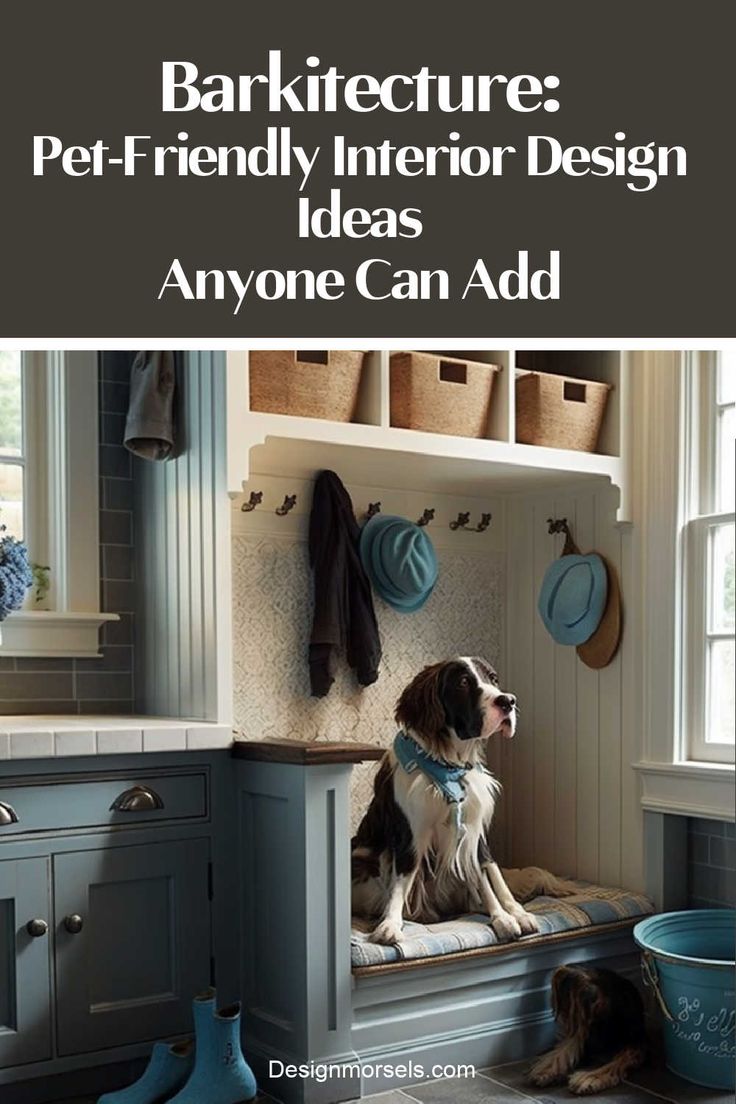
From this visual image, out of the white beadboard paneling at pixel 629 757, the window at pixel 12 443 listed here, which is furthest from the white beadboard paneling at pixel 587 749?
the window at pixel 12 443

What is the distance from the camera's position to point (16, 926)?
265 centimetres

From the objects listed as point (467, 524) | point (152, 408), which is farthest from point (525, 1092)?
point (152, 408)

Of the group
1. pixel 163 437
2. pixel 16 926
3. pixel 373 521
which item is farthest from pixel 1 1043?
pixel 373 521

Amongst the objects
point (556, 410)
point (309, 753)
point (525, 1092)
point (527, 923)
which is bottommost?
point (525, 1092)

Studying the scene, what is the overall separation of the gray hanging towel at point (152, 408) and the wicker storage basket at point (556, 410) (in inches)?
41.6

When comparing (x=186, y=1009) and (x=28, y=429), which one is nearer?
(x=186, y=1009)

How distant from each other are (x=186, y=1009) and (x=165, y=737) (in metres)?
→ 0.68

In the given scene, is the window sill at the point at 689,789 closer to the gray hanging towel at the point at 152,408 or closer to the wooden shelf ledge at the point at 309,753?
the wooden shelf ledge at the point at 309,753

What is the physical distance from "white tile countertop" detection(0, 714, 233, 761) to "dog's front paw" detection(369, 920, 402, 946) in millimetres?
595

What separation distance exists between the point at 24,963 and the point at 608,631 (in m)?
1.94

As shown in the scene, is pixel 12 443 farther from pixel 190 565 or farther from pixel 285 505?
pixel 285 505

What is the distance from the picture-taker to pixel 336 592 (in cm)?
342
